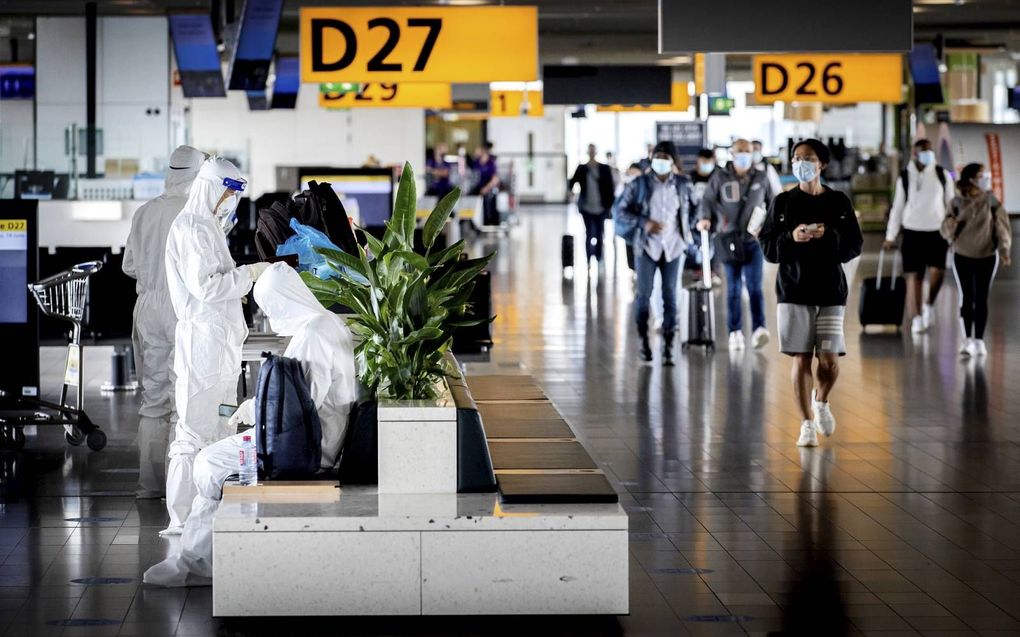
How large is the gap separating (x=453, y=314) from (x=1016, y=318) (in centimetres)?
1179

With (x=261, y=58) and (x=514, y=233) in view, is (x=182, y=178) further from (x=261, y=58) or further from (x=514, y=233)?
(x=514, y=233)

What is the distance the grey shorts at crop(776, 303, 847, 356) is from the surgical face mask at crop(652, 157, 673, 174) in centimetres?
391

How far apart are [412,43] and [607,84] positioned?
11556 mm

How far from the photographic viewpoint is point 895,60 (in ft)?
64.1

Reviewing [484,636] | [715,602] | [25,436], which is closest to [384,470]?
[484,636]

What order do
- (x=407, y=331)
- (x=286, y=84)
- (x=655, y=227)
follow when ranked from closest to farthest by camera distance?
(x=407, y=331) → (x=655, y=227) → (x=286, y=84)

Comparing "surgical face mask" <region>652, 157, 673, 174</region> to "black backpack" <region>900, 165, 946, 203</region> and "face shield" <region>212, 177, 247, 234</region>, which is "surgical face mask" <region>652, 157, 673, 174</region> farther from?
"face shield" <region>212, 177, 247, 234</region>

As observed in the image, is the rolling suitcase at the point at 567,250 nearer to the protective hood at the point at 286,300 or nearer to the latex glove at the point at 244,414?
the latex glove at the point at 244,414

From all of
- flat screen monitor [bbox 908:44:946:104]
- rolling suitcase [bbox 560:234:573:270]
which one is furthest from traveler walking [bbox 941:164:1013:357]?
flat screen monitor [bbox 908:44:946:104]

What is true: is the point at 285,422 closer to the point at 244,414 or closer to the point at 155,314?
the point at 244,414

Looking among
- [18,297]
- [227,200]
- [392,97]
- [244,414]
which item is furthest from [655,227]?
[392,97]

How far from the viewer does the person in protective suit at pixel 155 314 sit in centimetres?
756

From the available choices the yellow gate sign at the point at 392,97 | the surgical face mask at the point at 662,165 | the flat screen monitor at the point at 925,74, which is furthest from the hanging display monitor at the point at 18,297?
the flat screen monitor at the point at 925,74

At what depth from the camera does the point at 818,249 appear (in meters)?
8.86
